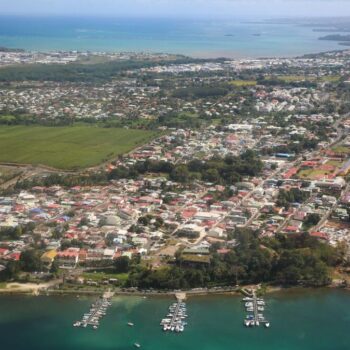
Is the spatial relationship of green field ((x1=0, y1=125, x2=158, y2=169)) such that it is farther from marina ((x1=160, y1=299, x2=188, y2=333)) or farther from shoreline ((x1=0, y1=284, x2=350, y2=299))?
marina ((x1=160, y1=299, x2=188, y2=333))

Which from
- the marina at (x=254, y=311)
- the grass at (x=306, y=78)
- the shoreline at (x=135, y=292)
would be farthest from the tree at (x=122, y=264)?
the grass at (x=306, y=78)

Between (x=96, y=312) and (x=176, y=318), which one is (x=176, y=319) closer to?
(x=176, y=318)

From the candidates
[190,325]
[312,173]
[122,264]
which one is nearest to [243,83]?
[312,173]

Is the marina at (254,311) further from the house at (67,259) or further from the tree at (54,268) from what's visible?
the tree at (54,268)

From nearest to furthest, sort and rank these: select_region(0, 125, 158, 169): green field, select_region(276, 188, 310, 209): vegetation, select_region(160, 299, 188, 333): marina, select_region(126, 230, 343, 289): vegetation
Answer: select_region(160, 299, 188, 333): marina < select_region(126, 230, 343, 289): vegetation < select_region(276, 188, 310, 209): vegetation < select_region(0, 125, 158, 169): green field

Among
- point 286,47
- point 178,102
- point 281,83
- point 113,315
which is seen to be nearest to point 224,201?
point 113,315

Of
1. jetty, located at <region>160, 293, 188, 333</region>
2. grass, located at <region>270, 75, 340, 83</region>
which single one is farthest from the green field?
grass, located at <region>270, 75, 340, 83</region>
